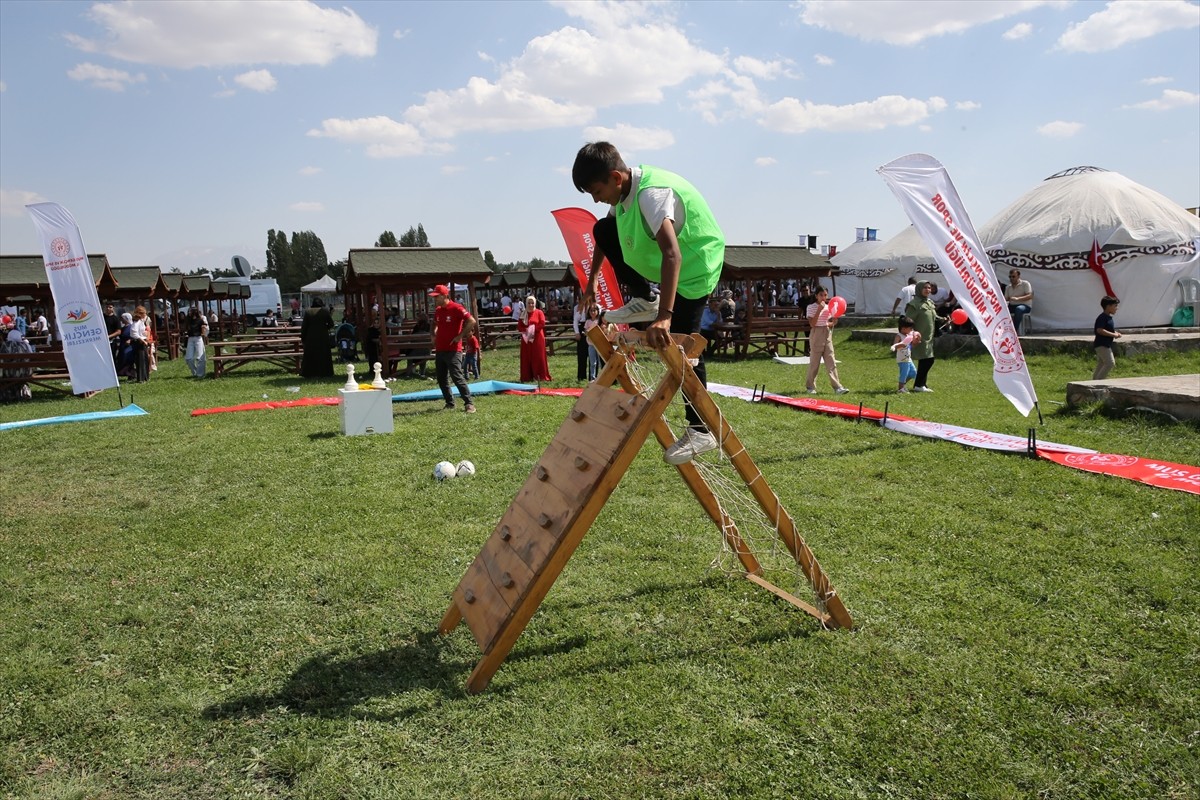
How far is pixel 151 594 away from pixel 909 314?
11.2 meters

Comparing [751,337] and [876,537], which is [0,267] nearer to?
[751,337]

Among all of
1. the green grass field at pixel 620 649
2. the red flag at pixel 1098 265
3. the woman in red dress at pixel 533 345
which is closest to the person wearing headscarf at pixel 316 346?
the woman in red dress at pixel 533 345

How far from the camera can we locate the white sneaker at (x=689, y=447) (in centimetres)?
350

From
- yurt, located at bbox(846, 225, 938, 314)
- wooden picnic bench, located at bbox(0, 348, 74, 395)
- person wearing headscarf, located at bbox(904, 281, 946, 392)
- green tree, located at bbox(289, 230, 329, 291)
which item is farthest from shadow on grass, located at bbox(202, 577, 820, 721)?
green tree, located at bbox(289, 230, 329, 291)

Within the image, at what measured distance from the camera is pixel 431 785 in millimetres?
2588

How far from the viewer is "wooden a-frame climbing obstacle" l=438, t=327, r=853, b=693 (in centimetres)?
300

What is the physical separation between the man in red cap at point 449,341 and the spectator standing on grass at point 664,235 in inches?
304

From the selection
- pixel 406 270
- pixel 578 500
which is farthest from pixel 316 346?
pixel 578 500

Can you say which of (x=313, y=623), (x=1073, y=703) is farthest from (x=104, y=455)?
(x=1073, y=703)

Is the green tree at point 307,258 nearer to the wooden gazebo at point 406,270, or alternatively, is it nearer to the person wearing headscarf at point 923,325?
the wooden gazebo at point 406,270

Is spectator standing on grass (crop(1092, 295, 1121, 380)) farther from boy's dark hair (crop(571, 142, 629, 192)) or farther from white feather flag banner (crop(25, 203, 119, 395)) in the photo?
white feather flag banner (crop(25, 203, 119, 395))

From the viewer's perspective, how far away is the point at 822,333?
12.5 meters

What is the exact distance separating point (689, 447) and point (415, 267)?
51.7 ft

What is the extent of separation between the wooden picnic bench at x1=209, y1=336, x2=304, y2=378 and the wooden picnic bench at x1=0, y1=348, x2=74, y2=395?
328 centimetres
